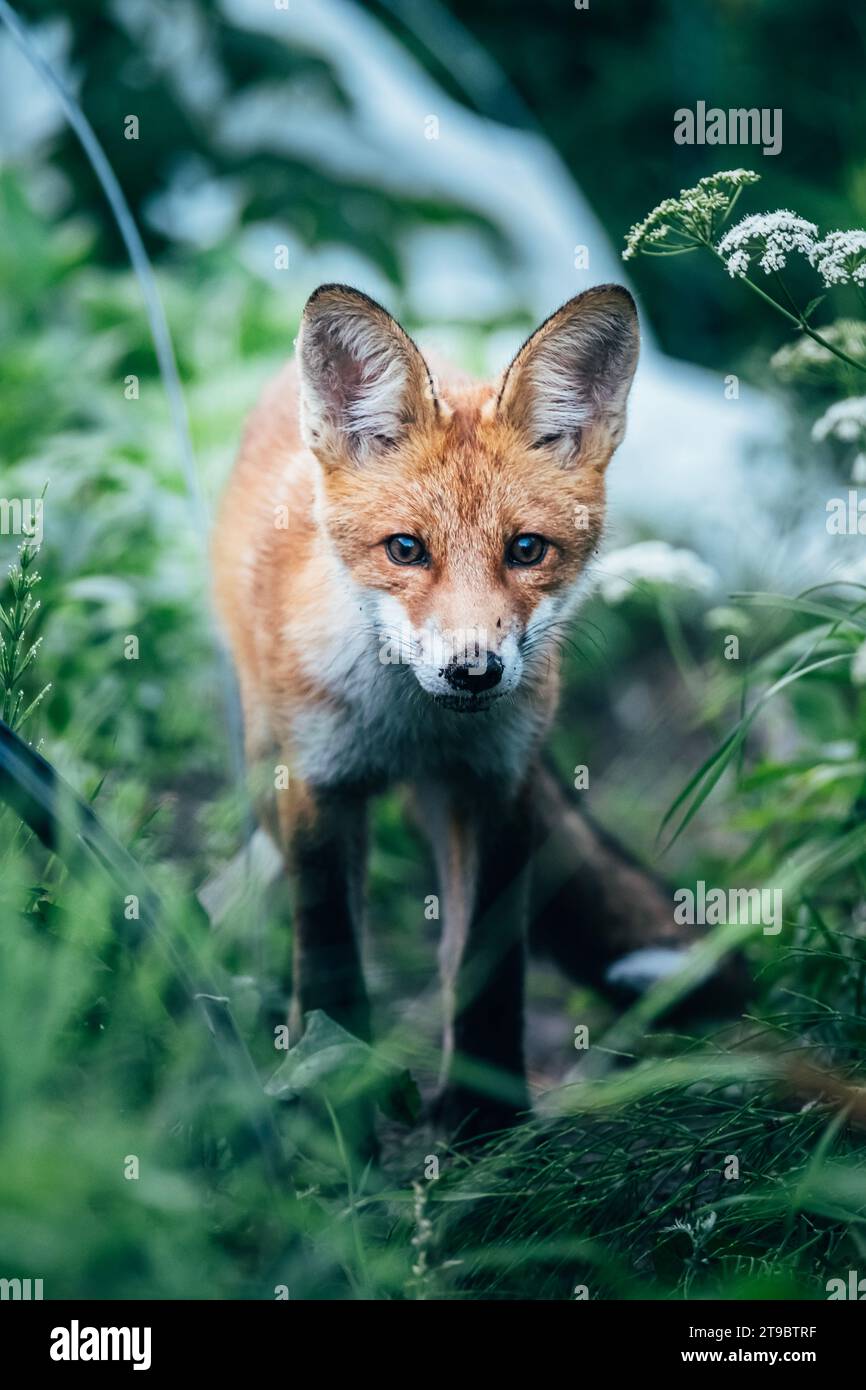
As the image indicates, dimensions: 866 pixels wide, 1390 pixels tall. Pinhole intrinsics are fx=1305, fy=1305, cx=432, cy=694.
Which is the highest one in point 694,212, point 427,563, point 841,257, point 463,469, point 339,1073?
point 694,212

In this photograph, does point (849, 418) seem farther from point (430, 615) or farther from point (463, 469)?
point (430, 615)

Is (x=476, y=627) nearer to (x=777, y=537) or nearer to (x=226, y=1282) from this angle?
(x=226, y=1282)

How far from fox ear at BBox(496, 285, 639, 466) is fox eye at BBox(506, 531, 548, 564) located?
22 centimetres

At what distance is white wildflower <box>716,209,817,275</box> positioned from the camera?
2.34 m

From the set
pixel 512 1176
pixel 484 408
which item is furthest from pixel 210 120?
pixel 512 1176

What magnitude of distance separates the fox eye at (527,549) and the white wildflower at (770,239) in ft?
2.00

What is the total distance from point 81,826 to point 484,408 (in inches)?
47.6

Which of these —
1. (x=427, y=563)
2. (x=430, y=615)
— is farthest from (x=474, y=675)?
(x=427, y=563)

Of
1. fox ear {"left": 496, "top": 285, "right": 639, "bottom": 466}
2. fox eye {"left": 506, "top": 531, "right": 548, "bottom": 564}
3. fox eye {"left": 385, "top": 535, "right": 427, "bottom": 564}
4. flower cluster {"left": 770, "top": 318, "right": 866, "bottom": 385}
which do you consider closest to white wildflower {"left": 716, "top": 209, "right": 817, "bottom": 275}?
fox ear {"left": 496, "top": 285, "right": 639, "bottom": 466}

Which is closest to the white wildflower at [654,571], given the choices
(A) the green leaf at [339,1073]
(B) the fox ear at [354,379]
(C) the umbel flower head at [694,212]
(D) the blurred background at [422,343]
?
(D) the blurred background at [422,343]

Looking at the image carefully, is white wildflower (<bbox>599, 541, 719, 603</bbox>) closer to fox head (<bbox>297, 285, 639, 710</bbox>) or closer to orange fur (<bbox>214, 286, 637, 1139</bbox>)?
orange fur (<bbox>214, 286, 637, 1139</bbox>)

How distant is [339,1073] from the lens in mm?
2375

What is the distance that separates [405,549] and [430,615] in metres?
0.19

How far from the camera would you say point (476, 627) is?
2340 millimetres
